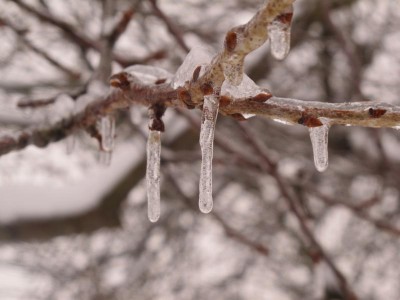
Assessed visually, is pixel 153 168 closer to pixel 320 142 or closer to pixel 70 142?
pixel 320 142

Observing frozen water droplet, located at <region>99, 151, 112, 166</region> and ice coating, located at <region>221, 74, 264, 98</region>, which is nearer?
ice coating, located at <region>221, 74, 264, 98</region>

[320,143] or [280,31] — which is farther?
[320,143]

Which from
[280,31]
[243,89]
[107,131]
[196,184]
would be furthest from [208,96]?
[196,184]

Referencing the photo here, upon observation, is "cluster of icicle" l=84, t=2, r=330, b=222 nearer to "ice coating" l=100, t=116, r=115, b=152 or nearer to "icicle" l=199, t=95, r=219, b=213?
"icicle" l=199, t=95, r=219, b=213

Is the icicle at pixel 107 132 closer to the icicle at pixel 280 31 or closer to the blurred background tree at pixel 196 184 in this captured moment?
the icicle at pixel 280 31

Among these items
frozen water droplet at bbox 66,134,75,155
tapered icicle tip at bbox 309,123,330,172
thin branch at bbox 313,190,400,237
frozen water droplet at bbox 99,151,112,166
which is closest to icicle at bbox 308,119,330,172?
tapered icicle tip at bbox 309,123,330,172

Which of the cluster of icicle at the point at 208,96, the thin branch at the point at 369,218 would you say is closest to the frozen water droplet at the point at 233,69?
the cluster of icicle at the point at 208,96

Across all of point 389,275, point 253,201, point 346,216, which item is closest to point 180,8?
point 253,201
